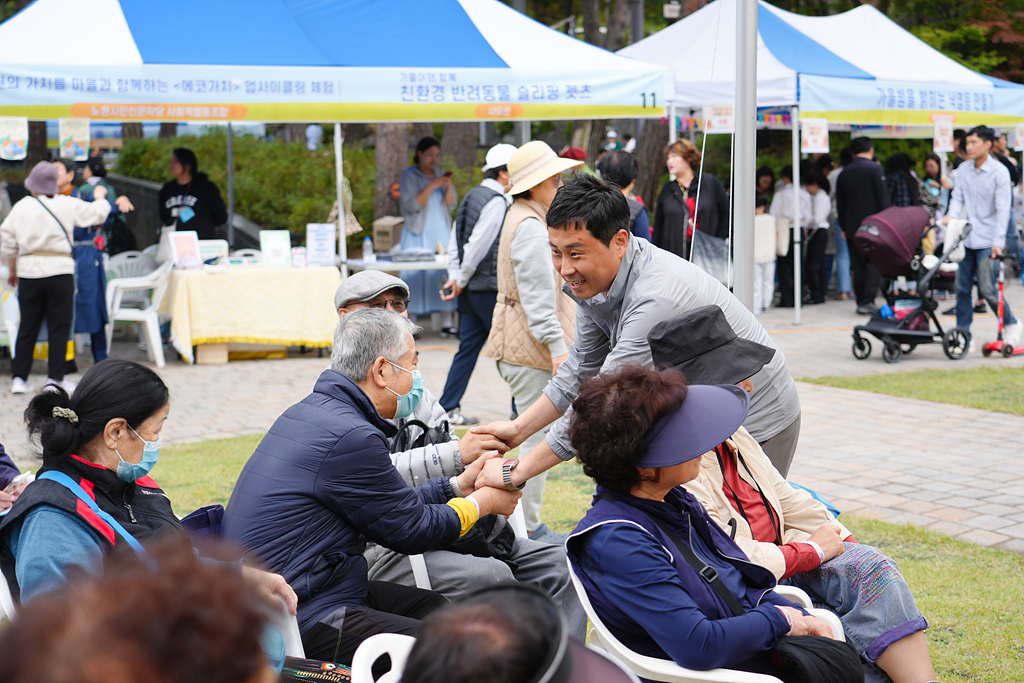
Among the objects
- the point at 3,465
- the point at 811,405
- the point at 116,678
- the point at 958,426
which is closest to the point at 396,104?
the point at 811,405

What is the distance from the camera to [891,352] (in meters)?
9.51

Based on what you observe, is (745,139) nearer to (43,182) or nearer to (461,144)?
(43,182)

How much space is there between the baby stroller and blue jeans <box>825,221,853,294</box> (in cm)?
447

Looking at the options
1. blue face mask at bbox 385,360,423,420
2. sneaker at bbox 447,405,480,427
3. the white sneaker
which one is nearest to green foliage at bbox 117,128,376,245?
sneaker at bbox 447,405,480,427

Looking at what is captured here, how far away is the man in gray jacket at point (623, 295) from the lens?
2957mm

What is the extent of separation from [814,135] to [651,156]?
554 cm

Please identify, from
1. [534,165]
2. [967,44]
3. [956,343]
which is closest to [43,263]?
[534,165]

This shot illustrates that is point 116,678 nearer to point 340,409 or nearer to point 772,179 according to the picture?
point 340,409

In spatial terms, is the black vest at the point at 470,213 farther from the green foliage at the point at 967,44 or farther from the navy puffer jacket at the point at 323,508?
the green foliage at the point at 967,44

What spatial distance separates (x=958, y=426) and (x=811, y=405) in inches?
45.3

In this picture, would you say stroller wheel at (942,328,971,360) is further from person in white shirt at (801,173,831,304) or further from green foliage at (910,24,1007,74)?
green foliage at (910,24,1007,74)

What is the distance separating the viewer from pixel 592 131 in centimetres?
1859

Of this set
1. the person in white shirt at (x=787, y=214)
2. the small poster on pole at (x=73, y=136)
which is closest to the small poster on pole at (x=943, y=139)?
the person in white shirt at (x=787, y=214)

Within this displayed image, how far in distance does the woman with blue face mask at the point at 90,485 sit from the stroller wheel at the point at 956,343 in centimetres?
852
